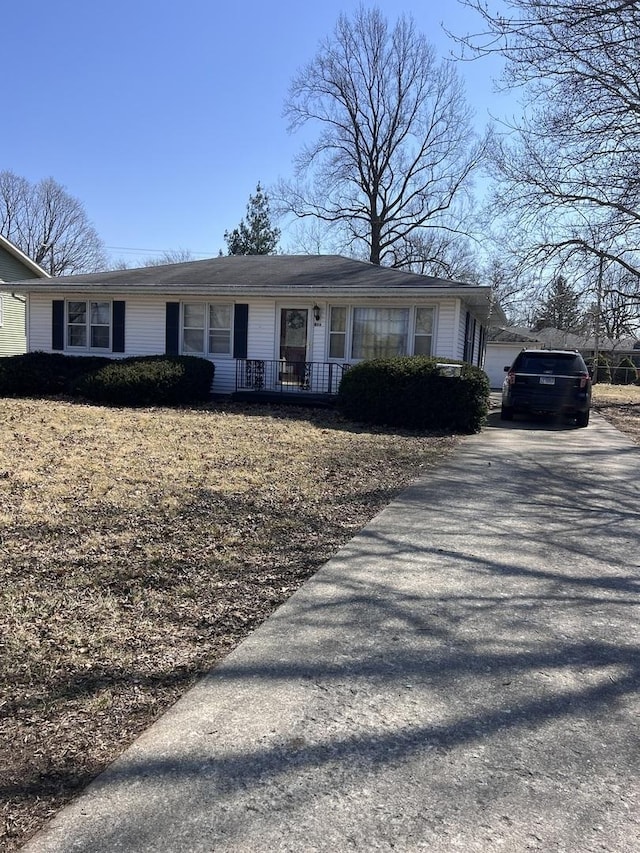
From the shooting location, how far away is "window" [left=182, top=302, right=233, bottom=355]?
1628 centimetres

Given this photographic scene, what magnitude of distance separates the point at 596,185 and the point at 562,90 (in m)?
4.40

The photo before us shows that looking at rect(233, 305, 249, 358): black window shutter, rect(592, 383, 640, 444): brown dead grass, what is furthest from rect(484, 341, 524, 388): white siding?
rect(233, 305, 249, 358): black window shutter

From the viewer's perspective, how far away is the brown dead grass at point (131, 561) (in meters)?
2.51

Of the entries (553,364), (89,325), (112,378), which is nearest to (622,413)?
(553,364)

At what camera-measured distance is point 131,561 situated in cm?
434

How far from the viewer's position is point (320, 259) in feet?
61.3

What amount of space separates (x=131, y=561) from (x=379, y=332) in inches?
464

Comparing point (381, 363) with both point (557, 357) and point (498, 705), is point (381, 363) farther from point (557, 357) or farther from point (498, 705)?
point (498, 705)

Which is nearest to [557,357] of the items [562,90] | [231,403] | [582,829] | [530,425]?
[530,425]

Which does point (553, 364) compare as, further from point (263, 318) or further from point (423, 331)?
point (263, 318)

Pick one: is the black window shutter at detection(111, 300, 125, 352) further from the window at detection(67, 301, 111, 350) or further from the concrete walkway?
the concrete walkway

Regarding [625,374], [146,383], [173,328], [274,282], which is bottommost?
[146,383]

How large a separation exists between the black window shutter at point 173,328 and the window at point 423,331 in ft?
20.5

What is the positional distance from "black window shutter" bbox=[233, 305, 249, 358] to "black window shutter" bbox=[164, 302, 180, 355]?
1.57 metres
